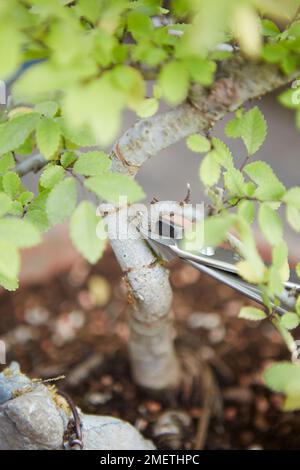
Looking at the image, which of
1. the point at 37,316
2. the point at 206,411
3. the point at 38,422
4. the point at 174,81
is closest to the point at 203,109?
the point at 174,81

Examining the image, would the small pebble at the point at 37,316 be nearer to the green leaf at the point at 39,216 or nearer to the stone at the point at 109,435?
the stone at the point at 109,435

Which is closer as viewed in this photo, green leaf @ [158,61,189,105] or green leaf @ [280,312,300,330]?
green leaf @ [158,61,189,105]

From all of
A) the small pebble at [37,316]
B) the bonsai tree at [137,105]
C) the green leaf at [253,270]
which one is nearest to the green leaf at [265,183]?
the bonsai tree at [137,105]

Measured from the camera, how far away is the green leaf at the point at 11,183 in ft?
2.55

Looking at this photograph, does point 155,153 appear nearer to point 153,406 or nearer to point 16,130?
point 16,130

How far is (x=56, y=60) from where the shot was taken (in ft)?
1.65

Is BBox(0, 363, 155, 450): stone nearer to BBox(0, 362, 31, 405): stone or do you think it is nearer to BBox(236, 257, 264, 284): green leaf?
BBox(0, 362, 31, 405): stone

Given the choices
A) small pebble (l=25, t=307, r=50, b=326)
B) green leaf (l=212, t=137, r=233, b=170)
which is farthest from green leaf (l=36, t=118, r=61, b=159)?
small pebble (l=25, t=307, r=50, b=326)

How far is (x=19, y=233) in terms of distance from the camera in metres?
0.60

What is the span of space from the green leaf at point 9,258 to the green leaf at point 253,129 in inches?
14.2

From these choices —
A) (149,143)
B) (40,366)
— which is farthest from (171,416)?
(149,143)

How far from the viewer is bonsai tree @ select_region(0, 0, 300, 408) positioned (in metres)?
0.49

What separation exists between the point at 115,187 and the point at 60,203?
0.07m

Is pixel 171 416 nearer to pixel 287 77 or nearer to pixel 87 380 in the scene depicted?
pixel 87 380
